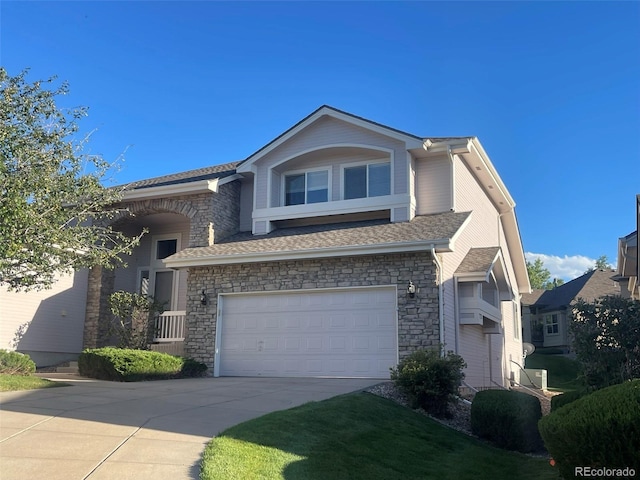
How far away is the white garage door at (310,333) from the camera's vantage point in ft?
46.7

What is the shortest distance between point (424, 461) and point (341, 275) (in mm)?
7154

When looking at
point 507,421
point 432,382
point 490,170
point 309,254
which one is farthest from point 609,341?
point 490,170

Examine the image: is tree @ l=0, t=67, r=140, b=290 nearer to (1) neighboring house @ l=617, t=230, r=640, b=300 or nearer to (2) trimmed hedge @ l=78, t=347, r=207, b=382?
(2) trimmed hedge @ l=78, t=347, r=207, b=382

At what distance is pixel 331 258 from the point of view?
586 inches

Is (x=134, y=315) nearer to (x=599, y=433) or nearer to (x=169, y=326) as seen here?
(x=169, y=326)

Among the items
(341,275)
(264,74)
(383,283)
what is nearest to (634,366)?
(383,283)

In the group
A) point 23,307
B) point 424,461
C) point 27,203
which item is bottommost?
point 424,461

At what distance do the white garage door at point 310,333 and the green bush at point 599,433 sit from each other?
8.43 metres

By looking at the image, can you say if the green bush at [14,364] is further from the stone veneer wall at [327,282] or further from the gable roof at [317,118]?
the gable roof at [317,118]

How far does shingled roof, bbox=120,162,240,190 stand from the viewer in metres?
18.7

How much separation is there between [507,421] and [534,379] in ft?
46.0

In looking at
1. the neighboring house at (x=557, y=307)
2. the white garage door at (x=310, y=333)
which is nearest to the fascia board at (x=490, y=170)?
the white garage door at (x=310, y=333)

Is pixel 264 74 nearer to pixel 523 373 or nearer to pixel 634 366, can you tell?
pixel 634 366

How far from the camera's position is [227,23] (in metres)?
15.5
